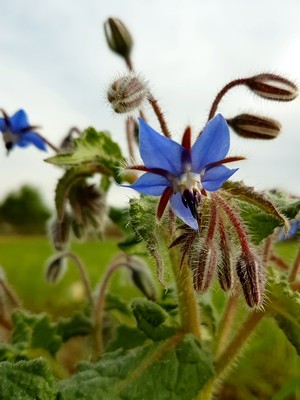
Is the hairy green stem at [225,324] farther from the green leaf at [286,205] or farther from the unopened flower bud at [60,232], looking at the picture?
the unopened flower bud at [60,232]

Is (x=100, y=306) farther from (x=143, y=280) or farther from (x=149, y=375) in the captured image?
(x=149, y=375)

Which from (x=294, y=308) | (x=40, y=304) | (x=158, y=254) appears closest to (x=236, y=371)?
(x=294, y=308)

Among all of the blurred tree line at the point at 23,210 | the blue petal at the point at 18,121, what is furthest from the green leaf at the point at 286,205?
the blurred tree line at the point at 23,210

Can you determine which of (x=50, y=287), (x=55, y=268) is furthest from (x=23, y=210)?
(x=55, y=268)

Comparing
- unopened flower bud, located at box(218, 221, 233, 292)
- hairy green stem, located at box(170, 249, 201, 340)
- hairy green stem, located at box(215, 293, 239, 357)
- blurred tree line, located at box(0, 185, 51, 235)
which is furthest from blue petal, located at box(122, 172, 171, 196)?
blurred tree line, located at box(0, 185, 51, 235)

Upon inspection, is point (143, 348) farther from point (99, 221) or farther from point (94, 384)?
point (99, 221)
